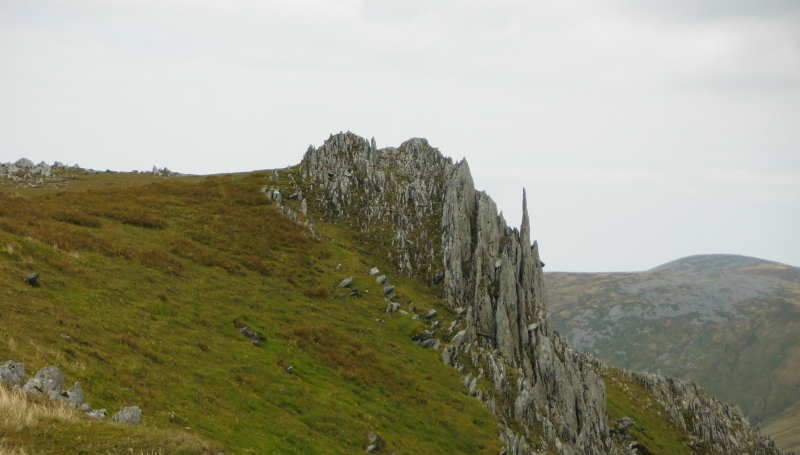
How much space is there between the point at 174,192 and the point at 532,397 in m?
57.2

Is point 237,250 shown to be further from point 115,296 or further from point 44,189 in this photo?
point 44,189

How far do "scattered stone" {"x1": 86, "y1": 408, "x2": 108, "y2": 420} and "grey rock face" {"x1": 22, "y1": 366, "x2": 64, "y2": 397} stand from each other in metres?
1.69

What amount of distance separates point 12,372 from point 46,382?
1746mm

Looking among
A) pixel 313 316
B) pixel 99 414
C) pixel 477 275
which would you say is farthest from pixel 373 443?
pixel 477 275

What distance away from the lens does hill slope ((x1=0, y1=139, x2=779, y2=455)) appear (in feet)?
98.2

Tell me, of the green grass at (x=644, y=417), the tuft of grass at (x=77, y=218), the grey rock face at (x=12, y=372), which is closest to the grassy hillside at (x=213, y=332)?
the tuft of grass at (x=77, y=218)

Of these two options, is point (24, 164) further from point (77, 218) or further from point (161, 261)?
point (161, 261)

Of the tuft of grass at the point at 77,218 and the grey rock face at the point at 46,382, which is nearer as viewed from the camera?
the grey rock face at the point at 46,382

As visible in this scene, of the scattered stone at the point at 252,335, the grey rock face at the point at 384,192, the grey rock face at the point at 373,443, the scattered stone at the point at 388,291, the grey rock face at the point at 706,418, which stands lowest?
the grey rock face at the point at 706,418

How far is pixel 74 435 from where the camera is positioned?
673 inches

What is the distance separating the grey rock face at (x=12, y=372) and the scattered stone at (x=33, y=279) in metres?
16.0

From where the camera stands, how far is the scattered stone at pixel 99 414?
20.1m

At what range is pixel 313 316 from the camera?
5247 centimetres

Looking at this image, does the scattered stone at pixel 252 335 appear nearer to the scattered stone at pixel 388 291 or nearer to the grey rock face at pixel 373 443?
the grey rock face at pixel 373 443
